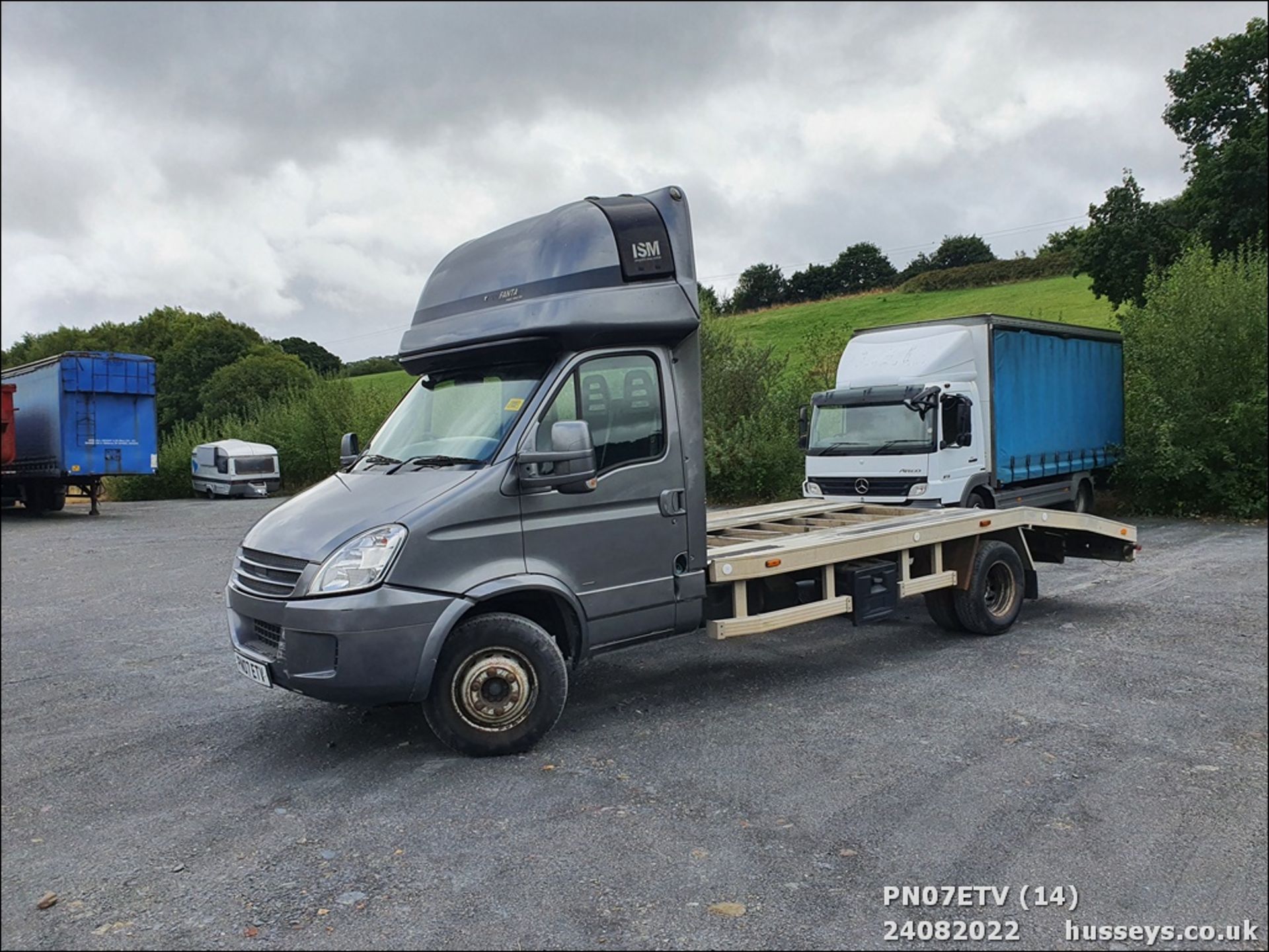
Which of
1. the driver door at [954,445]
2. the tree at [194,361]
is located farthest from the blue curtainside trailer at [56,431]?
the tree at [194,361]

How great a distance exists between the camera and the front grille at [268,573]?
171 inches

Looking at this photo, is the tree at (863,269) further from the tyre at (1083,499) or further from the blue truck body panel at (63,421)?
the tyre at (1083,499)

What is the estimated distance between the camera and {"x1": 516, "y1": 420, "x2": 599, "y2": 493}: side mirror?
4.54m

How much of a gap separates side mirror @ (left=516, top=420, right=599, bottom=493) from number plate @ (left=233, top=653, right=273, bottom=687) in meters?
1.53

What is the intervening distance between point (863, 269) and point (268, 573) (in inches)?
170

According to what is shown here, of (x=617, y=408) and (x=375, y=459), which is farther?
(x=375, y=459)

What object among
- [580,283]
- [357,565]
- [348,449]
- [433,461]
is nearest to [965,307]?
[580,283]

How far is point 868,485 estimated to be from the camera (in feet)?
37.2

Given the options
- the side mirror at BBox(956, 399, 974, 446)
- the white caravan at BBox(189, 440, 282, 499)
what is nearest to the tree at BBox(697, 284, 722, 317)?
the side mirror at BBox(956, 399, 974, 446)

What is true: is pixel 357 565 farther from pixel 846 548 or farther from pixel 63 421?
pixel 846 548

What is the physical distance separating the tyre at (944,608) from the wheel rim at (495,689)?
3.75 metres

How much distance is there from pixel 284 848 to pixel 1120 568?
9071 mm

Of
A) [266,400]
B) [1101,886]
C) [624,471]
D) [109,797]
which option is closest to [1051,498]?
[624,471]

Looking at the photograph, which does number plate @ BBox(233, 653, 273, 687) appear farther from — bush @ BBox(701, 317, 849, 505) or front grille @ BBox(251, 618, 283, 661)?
bush @ BBox(701, 317, 849, 505)
